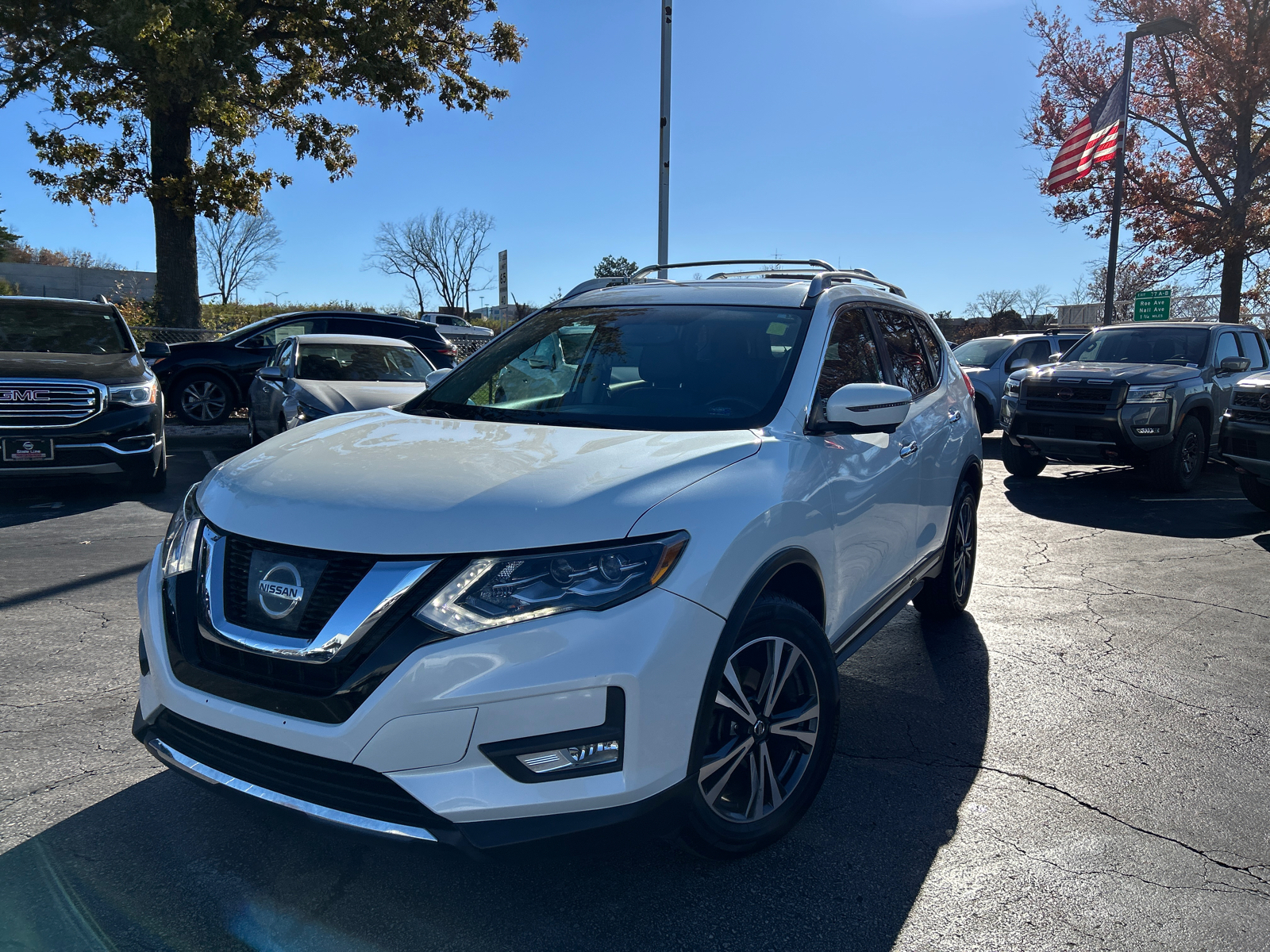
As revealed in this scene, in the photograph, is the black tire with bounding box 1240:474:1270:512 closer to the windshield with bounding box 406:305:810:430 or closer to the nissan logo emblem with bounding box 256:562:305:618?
the windshield with bounding box 406:305:810:430

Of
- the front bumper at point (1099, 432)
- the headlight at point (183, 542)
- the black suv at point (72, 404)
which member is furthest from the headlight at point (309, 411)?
the front bumper at point (1099, 432)

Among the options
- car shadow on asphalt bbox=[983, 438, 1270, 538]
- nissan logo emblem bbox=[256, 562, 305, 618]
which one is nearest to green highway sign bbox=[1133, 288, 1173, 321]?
car shadow on asphalt bbox=[983, 438, 1270, 538]

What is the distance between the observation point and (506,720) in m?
2.22

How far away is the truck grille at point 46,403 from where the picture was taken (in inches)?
308

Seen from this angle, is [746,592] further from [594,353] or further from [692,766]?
[594,353]

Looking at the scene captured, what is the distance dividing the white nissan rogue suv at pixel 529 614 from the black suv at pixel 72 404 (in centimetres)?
577

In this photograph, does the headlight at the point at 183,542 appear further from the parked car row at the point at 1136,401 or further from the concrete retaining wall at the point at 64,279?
the concrete retaining wall at the point at 64,279

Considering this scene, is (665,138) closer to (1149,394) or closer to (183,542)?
(1149,394)

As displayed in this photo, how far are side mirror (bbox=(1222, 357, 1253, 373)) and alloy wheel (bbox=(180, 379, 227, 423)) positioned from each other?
13.4 metres

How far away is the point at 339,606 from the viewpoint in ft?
7.48

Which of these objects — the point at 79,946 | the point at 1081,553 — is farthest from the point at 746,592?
the point at 1081,553

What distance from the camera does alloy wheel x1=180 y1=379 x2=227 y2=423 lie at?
14.0m

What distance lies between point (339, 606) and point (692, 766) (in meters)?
0.99

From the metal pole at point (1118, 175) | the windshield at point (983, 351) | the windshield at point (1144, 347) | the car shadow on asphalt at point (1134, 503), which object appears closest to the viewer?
the car shadow on asphalt at point (1134, 503)
